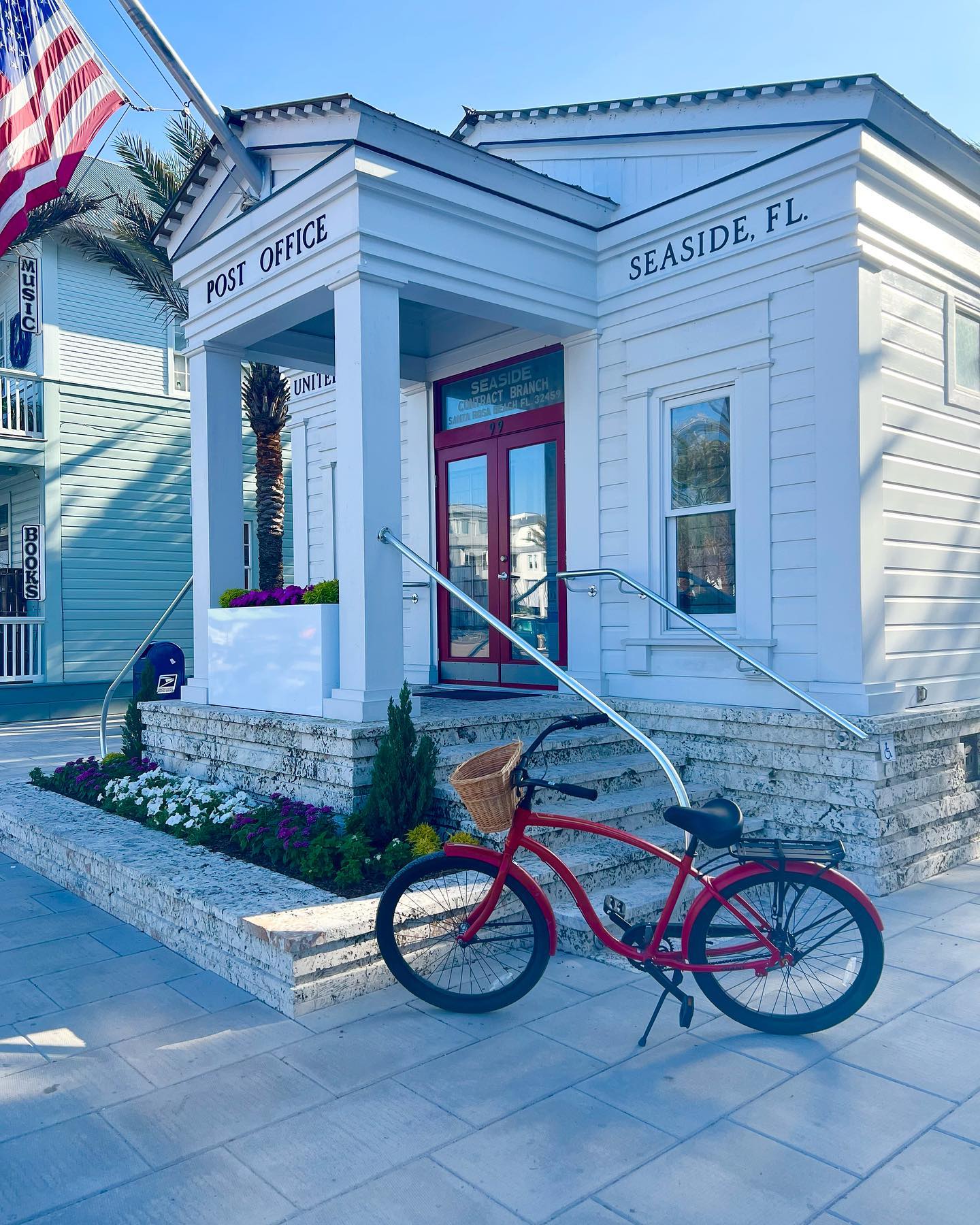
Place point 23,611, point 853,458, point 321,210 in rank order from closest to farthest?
point 853,458, point 321,210, point 23,611

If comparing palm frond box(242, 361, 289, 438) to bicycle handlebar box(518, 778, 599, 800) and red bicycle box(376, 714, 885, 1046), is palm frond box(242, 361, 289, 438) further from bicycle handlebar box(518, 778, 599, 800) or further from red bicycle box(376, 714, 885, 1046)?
bicycle handlebar box(518, 778, 599, 800)

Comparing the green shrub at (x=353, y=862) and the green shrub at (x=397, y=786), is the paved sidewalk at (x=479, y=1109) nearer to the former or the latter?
the green shrub at (x=353, y=862)

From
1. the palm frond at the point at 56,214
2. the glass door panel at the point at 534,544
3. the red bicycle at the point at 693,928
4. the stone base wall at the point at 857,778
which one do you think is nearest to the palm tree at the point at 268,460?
the glass door panel at the point at 534,544

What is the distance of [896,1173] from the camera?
2.73 metres

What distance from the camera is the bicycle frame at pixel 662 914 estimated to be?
360 cm


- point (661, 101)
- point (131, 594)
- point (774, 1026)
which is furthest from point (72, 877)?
point (131, 594)

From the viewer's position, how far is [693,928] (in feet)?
11.9

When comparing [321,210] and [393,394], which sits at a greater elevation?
[321,210]

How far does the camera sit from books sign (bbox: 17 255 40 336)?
51.8ft

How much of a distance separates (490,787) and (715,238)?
4.55 metres

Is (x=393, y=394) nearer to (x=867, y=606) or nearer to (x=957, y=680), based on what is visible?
(x=867, y=606)

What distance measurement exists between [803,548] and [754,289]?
1.74 meters

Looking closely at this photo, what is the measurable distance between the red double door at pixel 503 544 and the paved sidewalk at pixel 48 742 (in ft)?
14.6

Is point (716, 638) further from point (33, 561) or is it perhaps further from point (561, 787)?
point (33, 561)
